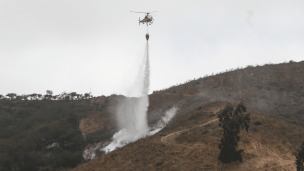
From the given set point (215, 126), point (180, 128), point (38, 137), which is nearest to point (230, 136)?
point (215, 126)

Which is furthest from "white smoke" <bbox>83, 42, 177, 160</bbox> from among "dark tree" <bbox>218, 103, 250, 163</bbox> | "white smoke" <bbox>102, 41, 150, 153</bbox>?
"dark tree" <bbox>218, 103, 250, 163</bbox>

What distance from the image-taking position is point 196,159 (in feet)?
63.6

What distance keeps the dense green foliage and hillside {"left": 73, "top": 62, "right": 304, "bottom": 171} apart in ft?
14.3

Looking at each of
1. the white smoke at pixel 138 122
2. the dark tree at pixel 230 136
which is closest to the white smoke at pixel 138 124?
the white smoke at pixel 138 122

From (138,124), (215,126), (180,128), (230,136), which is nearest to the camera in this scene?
(230,136)

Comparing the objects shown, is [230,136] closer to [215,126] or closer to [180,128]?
[215,126]

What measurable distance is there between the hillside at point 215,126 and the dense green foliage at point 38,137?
437 cm

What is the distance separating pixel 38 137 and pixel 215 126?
37.2 meters

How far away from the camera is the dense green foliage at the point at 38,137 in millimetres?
35719

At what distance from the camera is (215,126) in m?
25.8

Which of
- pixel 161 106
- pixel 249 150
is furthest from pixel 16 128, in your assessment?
pixel 249 150

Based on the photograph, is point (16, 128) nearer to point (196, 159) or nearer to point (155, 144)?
point (155, 144)

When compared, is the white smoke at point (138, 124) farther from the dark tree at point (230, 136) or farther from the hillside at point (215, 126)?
the dark tree at point (230, 136)

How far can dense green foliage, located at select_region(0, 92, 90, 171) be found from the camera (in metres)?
35.7
